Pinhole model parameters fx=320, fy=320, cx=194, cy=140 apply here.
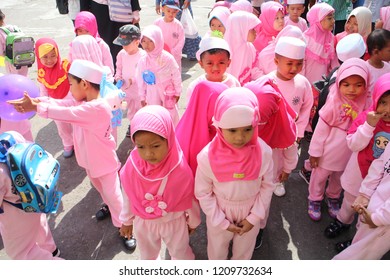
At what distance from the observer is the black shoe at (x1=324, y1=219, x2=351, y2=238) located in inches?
112

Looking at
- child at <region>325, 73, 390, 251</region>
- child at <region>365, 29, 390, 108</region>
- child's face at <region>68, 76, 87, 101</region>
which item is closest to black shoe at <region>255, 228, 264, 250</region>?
child at <region>325, 73, 390, 251</region>

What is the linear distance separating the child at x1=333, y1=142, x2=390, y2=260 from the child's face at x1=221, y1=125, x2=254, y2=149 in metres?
1.01

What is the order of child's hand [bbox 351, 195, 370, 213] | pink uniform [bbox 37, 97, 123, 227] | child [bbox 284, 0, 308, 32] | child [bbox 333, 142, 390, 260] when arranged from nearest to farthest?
child [bbox 333, 142, 390, 260] → child's hand [bbox 351, 195, 370, 213] → pink uniform [bbox 37, 97, 123, 227] → child [bbox 284, 0, 308, 32]

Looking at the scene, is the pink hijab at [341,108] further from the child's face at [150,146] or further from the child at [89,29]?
the child at [89,29]

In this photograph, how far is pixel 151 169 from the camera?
1.97m

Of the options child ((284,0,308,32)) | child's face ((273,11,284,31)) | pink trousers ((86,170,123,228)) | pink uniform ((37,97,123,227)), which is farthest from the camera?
child ((284,0,308,32))

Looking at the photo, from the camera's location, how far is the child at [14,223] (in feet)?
6.67

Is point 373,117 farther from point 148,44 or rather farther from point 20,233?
point 20,233

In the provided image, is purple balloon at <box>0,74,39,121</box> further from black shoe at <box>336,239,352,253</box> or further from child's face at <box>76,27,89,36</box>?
black shoe at <box>336,239,352,253</box>

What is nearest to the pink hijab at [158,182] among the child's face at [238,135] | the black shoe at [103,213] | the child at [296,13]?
the child's face at [238,135]

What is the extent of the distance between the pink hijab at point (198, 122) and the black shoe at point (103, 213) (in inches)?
49.8

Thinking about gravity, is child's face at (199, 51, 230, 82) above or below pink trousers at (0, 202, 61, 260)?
above
